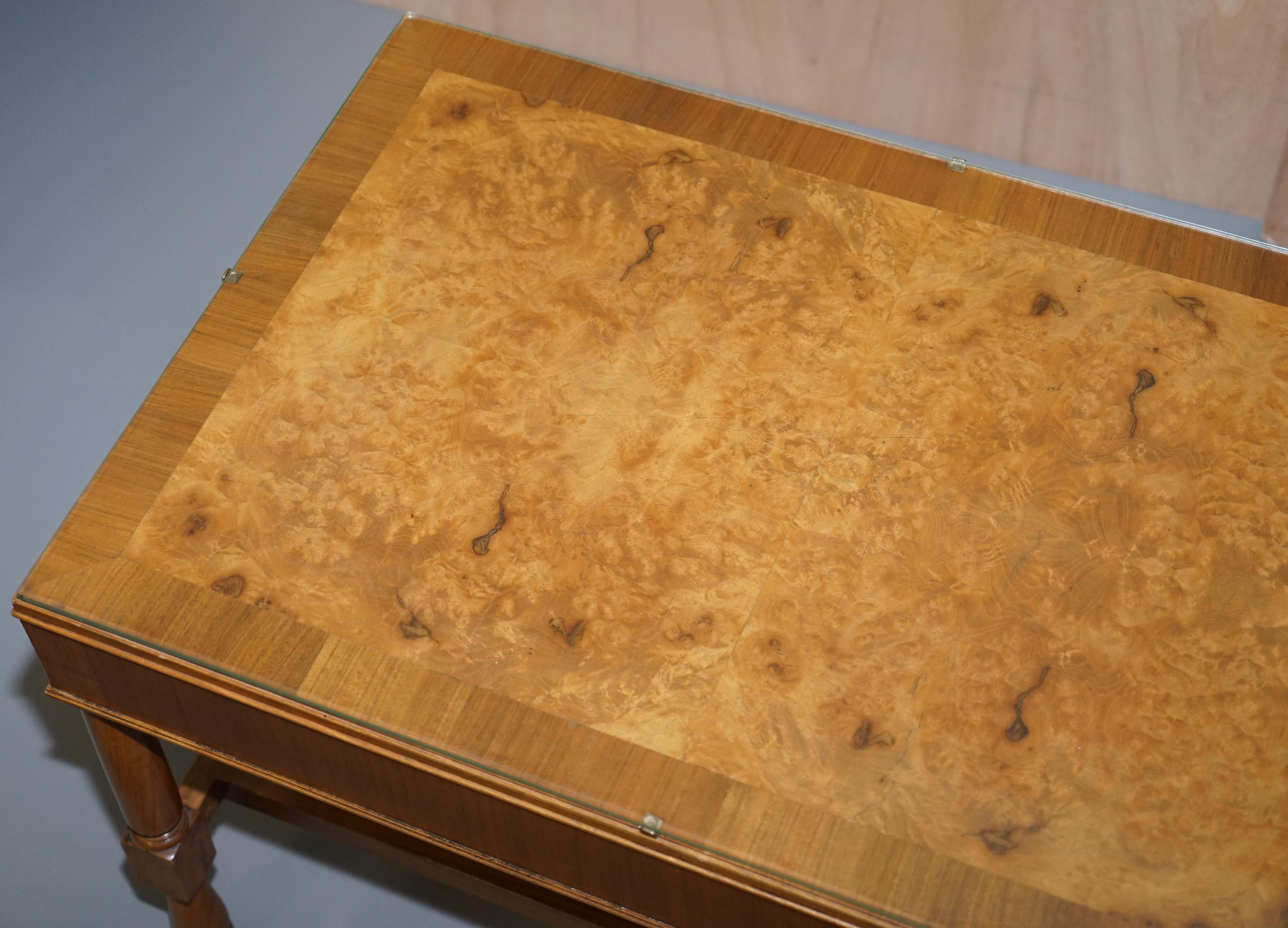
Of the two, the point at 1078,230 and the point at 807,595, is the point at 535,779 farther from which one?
the point at 1078,230

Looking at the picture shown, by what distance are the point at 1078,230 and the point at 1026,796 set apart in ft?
2.40

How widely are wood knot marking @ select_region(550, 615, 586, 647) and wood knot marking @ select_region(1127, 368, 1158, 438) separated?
0.65 meters

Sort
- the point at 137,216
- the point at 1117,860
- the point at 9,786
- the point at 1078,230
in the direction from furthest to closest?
the point at 137,216 → the point at 9,786 → the point at 1078,230 → the point at 1117,860

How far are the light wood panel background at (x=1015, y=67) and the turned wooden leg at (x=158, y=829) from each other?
4.53 ft

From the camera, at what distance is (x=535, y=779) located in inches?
55.0

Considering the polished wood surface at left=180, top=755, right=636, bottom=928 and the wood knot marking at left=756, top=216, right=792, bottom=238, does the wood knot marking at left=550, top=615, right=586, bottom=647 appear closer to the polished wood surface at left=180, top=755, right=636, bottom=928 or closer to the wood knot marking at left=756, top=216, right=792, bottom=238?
the polished wood surface at left=180, top=755, right=636, bottom=928

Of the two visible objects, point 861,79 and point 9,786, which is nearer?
point 9,786

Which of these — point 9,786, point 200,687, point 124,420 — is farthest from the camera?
point 124,420

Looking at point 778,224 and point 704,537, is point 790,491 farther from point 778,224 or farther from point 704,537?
point 778,224

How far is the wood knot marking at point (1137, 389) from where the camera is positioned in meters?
1.63

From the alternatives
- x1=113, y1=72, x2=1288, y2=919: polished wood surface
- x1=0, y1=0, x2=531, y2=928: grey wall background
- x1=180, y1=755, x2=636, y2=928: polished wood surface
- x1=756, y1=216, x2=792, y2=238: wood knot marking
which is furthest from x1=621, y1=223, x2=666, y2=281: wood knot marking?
x1=0, y1=0, x2=531, y2=928: grey wall background

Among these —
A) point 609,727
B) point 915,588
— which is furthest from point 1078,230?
point 609,727

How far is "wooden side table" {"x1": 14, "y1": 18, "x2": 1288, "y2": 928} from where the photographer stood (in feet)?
4.59

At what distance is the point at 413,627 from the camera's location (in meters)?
1.49
